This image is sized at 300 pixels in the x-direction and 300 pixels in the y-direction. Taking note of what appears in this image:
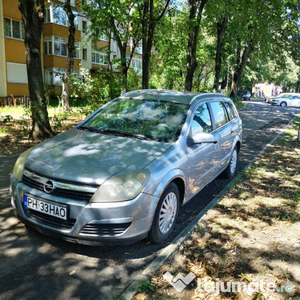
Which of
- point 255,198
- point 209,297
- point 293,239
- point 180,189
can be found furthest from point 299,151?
point 209,297

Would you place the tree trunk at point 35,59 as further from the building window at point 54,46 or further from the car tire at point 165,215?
the building window at point 54,46

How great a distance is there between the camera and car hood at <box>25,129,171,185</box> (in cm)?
327

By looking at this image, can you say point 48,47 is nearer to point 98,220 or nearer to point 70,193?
point 70,193

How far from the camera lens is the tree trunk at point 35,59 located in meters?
8.51

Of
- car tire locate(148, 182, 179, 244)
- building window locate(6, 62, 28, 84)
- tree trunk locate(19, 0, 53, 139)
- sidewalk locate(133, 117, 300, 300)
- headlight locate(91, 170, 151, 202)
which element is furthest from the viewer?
building window locate(6, 62, 28, 84)

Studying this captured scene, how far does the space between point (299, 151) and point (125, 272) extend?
8208 millimetres

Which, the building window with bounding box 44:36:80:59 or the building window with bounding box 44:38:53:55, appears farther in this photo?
the building window with bounding box 44:38:53:55

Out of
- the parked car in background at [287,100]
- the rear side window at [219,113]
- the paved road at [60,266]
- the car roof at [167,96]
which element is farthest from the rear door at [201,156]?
the parked car in background at [287,100]

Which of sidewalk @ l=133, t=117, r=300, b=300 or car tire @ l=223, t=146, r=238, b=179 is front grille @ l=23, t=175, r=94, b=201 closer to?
sidewalk @ l=133, t=117, r=300, b=300

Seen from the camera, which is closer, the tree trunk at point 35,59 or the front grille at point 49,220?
the front grille at point 49,220

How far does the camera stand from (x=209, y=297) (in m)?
2.91

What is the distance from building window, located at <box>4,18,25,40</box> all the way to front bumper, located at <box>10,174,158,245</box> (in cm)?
2438

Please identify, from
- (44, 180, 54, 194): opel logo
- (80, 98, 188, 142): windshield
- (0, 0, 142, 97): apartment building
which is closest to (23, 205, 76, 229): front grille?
(44, 180, 54, 194): opel logo

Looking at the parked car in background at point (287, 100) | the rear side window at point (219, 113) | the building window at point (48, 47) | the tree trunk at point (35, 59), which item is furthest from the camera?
the parked car in background at point (287, 100)
